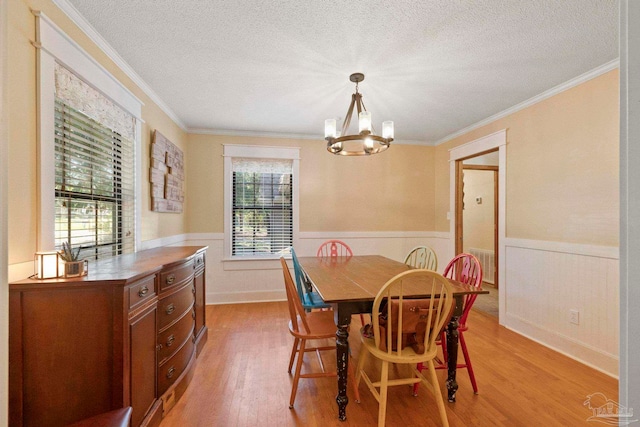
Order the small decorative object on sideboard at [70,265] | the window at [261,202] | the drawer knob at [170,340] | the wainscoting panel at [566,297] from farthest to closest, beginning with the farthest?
the window at [261,202], the wainscoting panel at [566,297], the drawer knob at [170,340], the small decorative object on sideboard at [70,265]

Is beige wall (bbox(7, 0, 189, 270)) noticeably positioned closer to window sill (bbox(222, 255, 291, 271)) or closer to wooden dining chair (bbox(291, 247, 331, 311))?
wooden dining chair (bbox(291, 247, 331, 311))

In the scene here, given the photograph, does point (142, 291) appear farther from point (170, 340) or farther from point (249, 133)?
point (249, 133)

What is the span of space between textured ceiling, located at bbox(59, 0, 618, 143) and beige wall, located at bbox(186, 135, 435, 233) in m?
0.95

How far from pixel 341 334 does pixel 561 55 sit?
8.55ft

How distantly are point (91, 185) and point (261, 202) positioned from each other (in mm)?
2338

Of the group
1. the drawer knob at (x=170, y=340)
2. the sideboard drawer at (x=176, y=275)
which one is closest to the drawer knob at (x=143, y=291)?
the sideboard drawer at (x=176, y=275)

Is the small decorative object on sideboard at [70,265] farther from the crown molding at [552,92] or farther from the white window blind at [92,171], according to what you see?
the crown molding at [552,92]

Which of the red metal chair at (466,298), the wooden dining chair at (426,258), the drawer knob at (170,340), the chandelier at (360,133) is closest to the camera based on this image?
the drawer knob at (170,340)

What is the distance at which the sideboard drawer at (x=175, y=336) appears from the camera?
1787 mm

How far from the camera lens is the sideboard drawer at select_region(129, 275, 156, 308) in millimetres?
1425

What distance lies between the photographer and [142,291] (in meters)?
1.53

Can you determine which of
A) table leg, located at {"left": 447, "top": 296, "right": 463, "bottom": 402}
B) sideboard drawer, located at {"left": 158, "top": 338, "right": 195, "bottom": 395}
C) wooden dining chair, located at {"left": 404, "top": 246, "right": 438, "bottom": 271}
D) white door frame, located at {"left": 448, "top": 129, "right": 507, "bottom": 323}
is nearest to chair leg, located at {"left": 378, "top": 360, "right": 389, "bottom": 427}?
table leg, located at {"left": 447, "top": 296, "right": 463, "bottom": 402}

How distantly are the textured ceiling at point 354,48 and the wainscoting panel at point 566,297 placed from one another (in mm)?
1571

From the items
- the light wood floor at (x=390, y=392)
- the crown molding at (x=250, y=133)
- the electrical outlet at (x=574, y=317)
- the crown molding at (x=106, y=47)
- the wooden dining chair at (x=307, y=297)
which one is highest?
the crown molding at (x=106, y=47)
